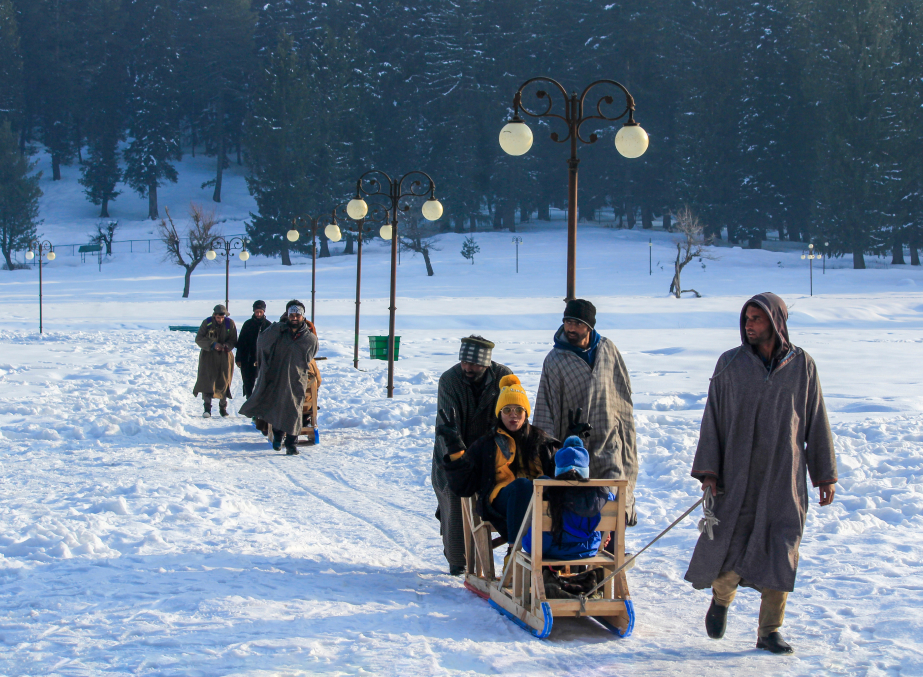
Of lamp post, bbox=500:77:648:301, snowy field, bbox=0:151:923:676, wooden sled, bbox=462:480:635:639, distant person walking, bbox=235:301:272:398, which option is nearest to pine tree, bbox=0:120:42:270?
snowy field, bbox=0:151:923:676

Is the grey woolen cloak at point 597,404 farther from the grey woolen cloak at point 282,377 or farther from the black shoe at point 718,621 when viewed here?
the grey woolen cloak at point 282,377

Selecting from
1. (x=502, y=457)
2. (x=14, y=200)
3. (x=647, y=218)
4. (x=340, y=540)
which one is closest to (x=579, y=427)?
(x=502, y=457)

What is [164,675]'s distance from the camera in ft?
12.4

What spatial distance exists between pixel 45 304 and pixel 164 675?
38.7 metres

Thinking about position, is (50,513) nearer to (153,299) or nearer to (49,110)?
(153,299)

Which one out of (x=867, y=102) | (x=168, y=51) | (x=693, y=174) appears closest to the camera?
(x=867, y=102)

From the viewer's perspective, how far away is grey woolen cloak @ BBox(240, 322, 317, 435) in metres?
9.68

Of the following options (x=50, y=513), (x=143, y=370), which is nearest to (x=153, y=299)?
(x=143, y=370)

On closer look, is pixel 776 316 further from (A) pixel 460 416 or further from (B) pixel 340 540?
(B) pixel 340 540

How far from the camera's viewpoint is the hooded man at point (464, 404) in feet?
18.2

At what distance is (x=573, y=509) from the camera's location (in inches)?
175

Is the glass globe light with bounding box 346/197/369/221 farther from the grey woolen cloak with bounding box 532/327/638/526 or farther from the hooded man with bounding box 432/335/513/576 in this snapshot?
the grey woolen cloak with bounding box 532/327/638/526

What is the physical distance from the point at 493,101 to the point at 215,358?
60966 millimetres

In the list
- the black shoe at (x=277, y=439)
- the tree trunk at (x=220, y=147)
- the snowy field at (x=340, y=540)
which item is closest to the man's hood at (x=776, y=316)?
the snowy field at (x=340, y=540)
